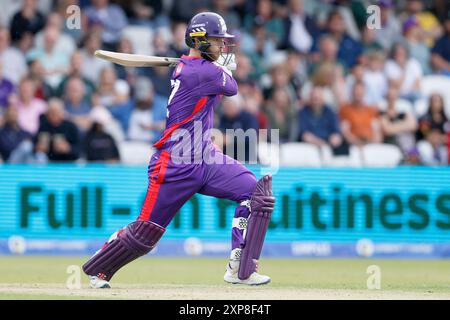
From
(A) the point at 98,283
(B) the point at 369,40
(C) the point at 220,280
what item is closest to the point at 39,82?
(B) the point at 369,40

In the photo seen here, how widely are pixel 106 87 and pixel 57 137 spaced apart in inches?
59.3

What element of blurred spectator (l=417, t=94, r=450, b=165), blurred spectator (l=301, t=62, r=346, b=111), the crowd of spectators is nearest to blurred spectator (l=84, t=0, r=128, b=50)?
the crowd of spectators

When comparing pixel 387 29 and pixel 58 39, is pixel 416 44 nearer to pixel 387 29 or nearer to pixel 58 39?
pixel 387 29

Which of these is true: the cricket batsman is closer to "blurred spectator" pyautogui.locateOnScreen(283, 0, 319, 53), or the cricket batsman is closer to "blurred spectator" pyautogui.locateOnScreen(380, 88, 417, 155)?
"blurred spectator" pyautogui.locateOnScreen(380, 88, 417, 155)

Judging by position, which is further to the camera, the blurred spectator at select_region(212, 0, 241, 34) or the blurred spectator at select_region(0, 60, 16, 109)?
the blurred spectator at select_region(212, 0, 241, 34)

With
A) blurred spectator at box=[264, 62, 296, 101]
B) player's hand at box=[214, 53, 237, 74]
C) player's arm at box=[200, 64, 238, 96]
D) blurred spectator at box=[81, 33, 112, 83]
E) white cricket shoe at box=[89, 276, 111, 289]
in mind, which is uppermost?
blurred spectator at box=[81, 33, 112, 83]

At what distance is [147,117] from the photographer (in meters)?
17.8

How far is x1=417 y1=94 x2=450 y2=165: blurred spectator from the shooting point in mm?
18266

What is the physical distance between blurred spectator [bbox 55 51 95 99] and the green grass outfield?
3.35 meters

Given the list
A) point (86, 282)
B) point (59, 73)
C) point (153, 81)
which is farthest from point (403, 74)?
point (86, 282)

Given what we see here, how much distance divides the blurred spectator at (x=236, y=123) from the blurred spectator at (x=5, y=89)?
3267 mm

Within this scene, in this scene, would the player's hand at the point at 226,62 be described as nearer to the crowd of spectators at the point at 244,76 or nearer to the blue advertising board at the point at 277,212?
the blue advertising board at the point at 277,212

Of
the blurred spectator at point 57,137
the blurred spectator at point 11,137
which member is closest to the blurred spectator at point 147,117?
the blurred spectator at point 57,137

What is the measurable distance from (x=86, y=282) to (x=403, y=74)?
9.73 m
